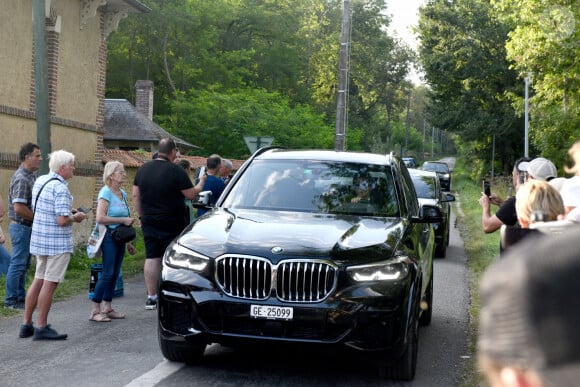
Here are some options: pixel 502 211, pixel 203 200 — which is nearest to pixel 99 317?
pixel 203 200

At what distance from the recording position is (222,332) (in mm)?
6137

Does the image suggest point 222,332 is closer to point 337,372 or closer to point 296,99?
point 337,372

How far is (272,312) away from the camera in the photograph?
6.00 m

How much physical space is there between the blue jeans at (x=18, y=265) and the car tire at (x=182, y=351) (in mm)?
3675

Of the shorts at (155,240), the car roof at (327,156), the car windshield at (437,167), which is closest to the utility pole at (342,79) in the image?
the shorts at (155,240)

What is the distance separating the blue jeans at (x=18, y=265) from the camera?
Result: 9812 mm

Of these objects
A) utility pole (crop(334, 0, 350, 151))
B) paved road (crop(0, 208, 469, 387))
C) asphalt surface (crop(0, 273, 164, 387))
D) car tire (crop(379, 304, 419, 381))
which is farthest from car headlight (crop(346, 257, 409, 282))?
utility pole (crop(334, 0, 350, 151))

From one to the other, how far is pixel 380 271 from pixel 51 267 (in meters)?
3.18

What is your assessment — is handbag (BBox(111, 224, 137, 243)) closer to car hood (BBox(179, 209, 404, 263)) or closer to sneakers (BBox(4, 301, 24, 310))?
sneakers (BBox(4, 301, 24, 310))

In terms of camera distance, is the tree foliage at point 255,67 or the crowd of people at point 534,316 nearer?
the crowd of people at point 534,316

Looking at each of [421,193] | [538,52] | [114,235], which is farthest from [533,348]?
[538,52]

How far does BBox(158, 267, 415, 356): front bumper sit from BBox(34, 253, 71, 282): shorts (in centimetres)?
200

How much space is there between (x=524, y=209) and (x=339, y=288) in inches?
65.7

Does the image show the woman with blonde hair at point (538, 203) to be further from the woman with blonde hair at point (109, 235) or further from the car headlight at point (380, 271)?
the woman with blonde hair at point (109, 235)
